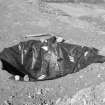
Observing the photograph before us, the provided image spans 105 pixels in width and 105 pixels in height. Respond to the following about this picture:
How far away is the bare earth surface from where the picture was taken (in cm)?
473

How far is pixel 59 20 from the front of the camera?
7.77 metres

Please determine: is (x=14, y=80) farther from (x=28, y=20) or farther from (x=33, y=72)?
(x=28, y=20)

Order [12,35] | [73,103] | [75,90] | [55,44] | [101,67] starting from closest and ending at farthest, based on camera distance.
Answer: [73,103], [75,90], [101,67], [55,44], [12,35]

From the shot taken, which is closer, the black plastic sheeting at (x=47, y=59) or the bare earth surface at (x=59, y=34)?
the bare earth surface at (x=59, y=34)

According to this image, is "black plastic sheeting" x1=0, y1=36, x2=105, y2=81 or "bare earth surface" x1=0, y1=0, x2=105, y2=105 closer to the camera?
"bare earth surface" x1=0, y1=0, x2=105, y2=105

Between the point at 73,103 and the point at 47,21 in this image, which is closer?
the point at 73,103

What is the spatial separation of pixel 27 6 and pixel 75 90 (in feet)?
14.8

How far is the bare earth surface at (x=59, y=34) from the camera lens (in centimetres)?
473

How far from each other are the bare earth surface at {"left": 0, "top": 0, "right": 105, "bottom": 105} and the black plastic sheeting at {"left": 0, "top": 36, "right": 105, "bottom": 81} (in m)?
0.18

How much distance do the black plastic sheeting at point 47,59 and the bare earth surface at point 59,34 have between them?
184 millimetres

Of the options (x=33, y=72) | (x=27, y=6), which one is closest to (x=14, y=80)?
(x=33, y=72)

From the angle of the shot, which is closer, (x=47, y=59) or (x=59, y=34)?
(x=47, y=59)

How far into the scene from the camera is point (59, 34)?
703 cm

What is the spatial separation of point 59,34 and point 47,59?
4.90 feet
